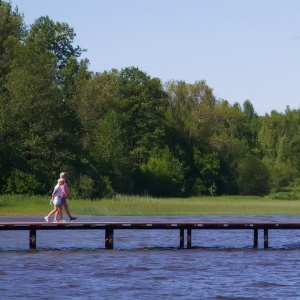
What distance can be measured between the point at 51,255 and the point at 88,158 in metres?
46.7

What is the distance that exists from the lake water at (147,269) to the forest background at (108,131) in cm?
2773

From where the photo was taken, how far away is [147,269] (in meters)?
31.5

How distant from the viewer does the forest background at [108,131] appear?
72000 millimetres

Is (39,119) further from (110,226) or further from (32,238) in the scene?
(32,238)

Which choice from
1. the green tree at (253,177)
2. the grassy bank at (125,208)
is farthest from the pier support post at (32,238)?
the green tree at (253,177)

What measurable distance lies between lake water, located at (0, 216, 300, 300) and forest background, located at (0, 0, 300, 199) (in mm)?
27730

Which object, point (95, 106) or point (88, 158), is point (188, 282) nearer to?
point (88, 158)

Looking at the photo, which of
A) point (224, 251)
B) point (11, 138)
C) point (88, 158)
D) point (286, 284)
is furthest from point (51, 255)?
point (88, 158)

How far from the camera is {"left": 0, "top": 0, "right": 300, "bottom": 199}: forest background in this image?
72.0 m

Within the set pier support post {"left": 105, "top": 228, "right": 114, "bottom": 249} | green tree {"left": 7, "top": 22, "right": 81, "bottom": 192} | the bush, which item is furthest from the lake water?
green tree {"left": 7, "top": 22, "right": 81, "bottom": 192}

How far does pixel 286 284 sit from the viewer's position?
28641 millimetres

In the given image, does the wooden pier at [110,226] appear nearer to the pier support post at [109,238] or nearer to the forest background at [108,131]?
the pier support post at [109,238]

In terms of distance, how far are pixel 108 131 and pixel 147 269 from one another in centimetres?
5627

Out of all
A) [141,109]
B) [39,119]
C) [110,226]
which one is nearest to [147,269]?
[110,226]
